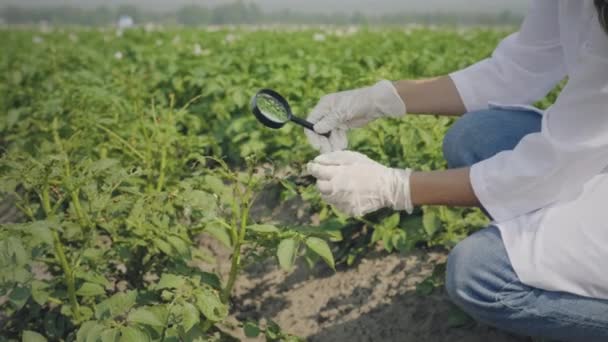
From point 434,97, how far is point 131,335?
1106 millimetres

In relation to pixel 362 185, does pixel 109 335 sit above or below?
below

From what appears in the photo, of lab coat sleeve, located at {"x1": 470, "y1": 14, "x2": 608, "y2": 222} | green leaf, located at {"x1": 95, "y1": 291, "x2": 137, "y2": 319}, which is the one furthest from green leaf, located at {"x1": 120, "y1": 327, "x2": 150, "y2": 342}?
lab coat sleeve, located at {"x1": 470, "y1": 14, "x2": 608, "y2": 222}

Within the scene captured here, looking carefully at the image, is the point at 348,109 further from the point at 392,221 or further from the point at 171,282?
the point at 171,282

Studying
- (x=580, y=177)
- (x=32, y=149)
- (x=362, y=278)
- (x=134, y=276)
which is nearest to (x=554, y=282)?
(x=580, y=177)

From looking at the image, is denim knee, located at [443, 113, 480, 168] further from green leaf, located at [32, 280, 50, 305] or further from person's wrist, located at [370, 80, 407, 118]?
green leaf, located at [32, 280, 50, 305]

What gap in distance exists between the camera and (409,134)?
2.31 meters

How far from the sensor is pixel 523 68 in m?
1.82

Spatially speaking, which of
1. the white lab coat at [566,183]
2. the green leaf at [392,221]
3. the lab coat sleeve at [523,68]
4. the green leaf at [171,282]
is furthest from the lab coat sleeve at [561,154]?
the green leaf at [171,282]

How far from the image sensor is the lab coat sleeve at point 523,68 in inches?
67.1

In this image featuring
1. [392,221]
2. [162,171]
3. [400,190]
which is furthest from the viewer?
[162,171]

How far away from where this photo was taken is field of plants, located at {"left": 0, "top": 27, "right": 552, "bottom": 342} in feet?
4.81

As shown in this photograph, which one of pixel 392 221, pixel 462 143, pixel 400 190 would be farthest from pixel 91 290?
pixel 462 143

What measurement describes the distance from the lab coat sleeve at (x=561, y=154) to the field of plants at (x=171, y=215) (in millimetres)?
409

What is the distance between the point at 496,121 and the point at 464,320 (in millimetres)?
565
